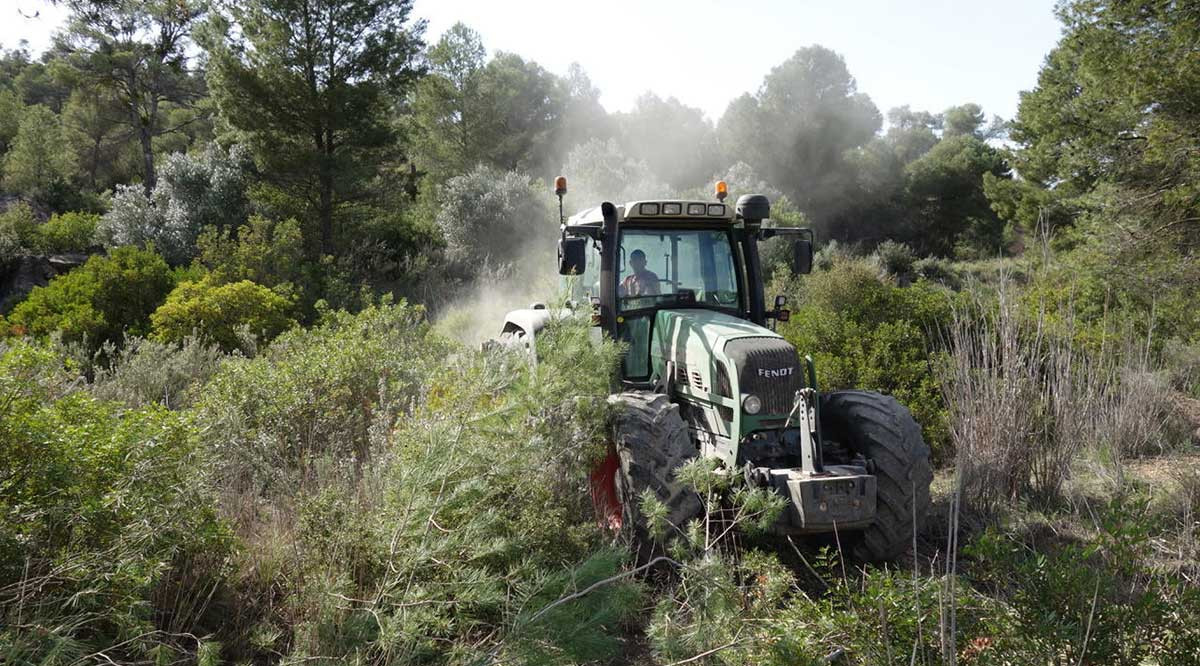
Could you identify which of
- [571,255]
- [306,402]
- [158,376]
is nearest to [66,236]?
[158,376]

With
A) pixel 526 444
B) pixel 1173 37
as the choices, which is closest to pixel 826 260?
pixel 1173 37

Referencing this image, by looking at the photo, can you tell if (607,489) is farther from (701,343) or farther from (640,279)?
(640,279)

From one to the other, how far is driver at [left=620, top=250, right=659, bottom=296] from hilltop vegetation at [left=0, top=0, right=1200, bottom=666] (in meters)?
0.82

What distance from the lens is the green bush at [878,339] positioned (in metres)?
8.03

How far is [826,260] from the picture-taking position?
17.8m

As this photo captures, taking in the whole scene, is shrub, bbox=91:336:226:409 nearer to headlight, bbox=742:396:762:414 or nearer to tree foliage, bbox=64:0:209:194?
headlight, bbox=742:396:762:414

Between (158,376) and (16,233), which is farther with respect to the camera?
(16,233)

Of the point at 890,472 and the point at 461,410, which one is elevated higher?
the point at 461,410

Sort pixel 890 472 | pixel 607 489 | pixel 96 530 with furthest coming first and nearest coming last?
pixel 607 489, pixel 890 472, pixel 96 530

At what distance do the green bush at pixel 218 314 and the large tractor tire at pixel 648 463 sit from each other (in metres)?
7.20

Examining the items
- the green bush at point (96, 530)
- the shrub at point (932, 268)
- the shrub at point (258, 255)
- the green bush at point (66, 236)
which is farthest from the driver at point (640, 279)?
the shrub at point (932, 268)

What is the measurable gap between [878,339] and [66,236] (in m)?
17.5

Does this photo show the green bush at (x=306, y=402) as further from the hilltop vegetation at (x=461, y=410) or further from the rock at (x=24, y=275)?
the rock at (x=24, y=275)

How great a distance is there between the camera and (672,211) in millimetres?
5352
